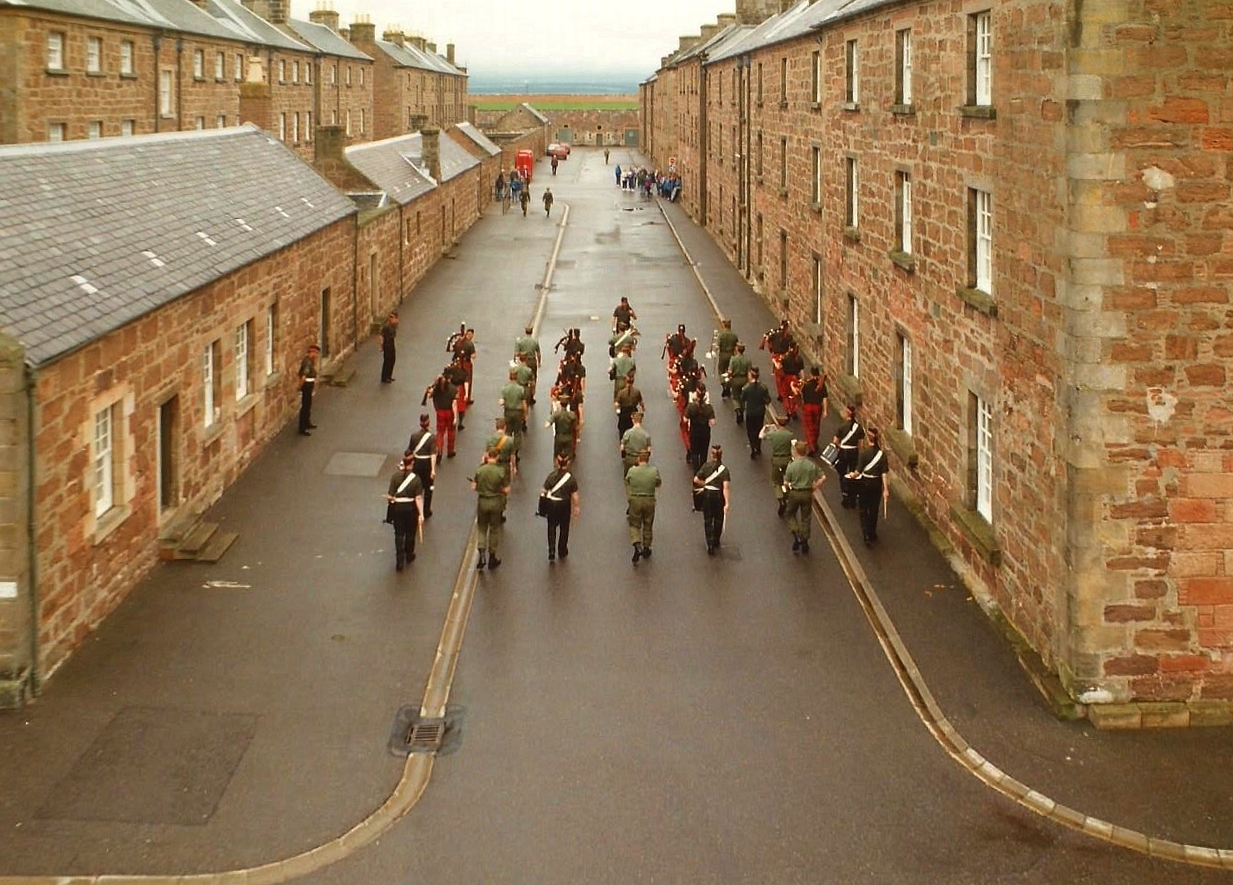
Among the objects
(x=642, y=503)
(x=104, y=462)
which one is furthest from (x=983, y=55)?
(x=104, y=462)

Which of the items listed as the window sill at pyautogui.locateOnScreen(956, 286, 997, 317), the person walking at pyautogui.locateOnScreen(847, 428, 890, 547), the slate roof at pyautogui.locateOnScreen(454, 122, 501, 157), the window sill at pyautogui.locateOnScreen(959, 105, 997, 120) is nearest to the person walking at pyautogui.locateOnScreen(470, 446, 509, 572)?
the person walking at pyautogui.locateOnScreen(847, 428, 890, 547)

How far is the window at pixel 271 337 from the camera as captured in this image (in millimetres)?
21672

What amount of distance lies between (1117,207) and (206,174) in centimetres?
1724

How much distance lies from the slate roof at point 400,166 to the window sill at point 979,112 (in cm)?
2375

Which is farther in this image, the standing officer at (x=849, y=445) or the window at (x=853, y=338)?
the window at (x=853, y=338)

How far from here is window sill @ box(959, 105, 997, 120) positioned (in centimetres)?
1411

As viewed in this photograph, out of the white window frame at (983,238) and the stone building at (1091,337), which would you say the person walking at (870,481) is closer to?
the stone building at (1091,337)

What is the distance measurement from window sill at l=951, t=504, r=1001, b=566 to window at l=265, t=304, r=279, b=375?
11924mm

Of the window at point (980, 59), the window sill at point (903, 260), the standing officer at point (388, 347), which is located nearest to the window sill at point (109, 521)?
the window sill at point (903, 260)

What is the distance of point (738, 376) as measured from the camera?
23031 millimetres

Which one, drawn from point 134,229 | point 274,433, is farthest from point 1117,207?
point 274,433

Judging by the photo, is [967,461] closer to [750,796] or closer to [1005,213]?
[1005,213]

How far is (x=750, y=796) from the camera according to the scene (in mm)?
10250

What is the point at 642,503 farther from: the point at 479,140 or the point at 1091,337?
the point at 479,140
